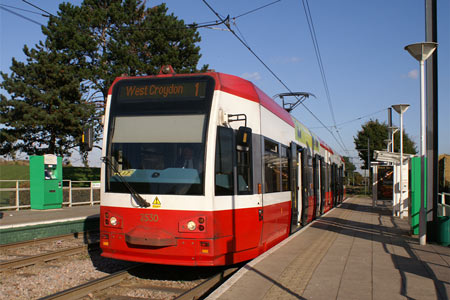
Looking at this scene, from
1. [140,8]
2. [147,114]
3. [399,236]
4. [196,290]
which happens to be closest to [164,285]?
[196,290]

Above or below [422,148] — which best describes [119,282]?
below

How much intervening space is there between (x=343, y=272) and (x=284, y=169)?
10.8ft

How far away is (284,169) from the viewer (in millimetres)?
10023

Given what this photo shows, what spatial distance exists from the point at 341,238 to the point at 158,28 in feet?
72.4

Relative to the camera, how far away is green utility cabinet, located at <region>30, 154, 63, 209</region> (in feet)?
61.5

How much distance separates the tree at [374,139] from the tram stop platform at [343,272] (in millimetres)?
49459

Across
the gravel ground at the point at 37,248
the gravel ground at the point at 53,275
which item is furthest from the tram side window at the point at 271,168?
the gravel ground at the point at 37,248

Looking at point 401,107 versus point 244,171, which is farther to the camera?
point 401,107

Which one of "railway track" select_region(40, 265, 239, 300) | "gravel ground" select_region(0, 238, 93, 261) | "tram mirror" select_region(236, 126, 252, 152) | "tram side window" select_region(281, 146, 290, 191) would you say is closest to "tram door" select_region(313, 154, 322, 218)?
"tram side window" select_region(281, 146, 290, 191)

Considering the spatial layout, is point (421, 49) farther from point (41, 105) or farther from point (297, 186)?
point (41, 105)

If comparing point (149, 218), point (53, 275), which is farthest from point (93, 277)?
point (149, 218)

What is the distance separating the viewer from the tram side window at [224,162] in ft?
22.3

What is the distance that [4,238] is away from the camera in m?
11.4

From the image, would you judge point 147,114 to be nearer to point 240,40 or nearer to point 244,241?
point 244,241
